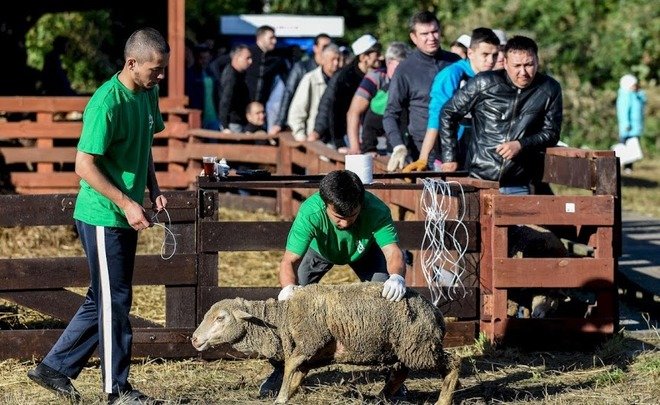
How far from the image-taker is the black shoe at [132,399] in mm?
7484

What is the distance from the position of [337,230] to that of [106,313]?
1.37 metres

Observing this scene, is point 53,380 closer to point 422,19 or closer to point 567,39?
point 422,19

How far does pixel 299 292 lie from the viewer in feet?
24.5

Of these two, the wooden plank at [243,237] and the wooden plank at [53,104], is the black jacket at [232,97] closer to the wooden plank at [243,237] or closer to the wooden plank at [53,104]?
the wooden plank at [53,104]

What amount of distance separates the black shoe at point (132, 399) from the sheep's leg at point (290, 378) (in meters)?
0.70

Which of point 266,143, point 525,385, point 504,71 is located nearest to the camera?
point 525,385

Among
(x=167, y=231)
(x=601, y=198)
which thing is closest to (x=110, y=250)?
(x=167, y=231)

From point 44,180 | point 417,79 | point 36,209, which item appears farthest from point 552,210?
point 44,180

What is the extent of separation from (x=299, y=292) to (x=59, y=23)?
786 inches

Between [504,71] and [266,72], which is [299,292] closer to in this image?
[504,71]

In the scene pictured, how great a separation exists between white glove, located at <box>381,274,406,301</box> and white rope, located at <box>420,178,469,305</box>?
1.87m

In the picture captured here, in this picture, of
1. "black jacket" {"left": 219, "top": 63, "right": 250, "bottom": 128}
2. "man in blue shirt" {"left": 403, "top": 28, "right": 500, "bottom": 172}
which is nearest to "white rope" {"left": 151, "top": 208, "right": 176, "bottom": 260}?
"man in blue shirt" {"left": 403, "top": 28, "right": 500, "bottom": 172}

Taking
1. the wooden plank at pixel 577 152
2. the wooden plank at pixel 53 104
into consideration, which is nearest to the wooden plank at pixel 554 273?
the wooden plank at pixel 577 152

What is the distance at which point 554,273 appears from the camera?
934cm
